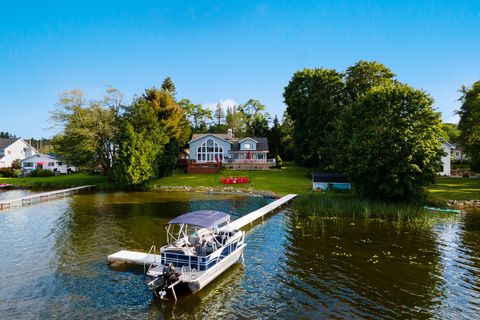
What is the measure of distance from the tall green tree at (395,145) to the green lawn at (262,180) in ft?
37.1

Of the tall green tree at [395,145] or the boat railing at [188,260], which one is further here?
the tall green tree at [395,145]

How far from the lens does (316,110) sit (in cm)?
5441

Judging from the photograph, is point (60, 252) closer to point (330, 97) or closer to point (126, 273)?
point (126, 273)

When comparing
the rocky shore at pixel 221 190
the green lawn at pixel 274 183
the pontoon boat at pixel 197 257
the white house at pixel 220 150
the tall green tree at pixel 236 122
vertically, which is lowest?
the pontoon boat at pixel 197 257

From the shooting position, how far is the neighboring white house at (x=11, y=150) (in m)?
80.8

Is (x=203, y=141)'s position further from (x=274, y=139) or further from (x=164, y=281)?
(x=164, y=281)

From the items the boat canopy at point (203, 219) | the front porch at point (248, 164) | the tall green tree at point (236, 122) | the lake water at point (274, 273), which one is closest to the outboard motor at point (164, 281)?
the lake water at point (274, 273)

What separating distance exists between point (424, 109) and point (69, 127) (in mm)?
47135

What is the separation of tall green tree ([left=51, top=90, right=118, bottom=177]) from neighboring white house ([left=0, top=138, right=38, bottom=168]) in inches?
1527

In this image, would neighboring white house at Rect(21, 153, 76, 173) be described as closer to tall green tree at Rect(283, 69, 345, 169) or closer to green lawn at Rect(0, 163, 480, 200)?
green lawn at Rect(0, 163, 480, 200)

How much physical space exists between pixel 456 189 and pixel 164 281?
3901 centimetres

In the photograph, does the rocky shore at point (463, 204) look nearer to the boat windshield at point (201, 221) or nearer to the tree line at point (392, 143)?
the tree line at point (392, 143)

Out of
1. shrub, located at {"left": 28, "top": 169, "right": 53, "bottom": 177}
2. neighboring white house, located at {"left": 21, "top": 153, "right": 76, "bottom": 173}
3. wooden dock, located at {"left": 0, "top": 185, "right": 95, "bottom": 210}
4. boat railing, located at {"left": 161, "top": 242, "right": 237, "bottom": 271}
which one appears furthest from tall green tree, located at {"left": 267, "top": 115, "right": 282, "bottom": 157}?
boat railing, located at {"left": 161, "top": 242, "right": 237, "bottom": 271}

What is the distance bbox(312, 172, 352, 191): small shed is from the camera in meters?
40.2
